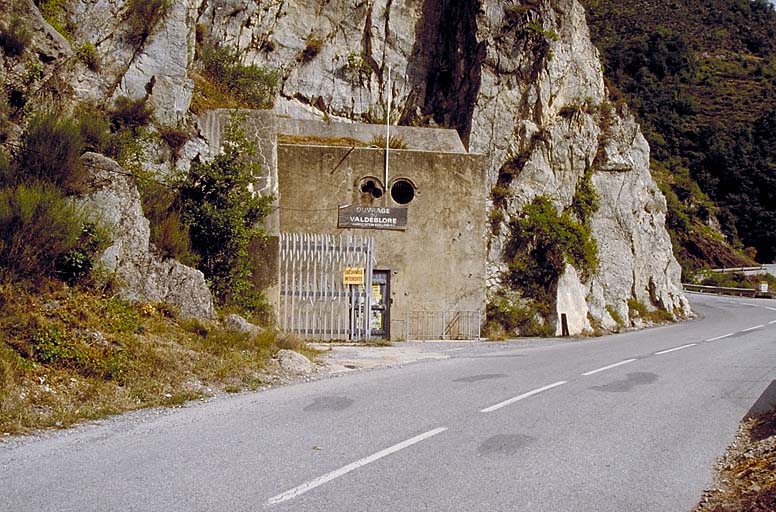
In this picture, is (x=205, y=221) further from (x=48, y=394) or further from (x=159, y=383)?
(x=48, y=394)

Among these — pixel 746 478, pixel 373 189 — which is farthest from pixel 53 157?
pixel 746 478

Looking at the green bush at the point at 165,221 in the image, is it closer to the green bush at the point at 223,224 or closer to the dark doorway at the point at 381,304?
the green bush at the point at 223,224

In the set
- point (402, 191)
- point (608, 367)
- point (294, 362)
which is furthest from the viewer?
point (402, 191)

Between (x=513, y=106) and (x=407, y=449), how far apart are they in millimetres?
23464

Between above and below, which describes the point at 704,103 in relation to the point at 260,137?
above

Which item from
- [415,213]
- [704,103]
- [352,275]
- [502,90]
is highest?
[704,103]

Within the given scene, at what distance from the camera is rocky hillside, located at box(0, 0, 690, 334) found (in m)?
25.3

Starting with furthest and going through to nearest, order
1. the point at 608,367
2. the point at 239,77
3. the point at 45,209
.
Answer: the point at 239,77 < the point at 608,367 < the point at 45,209

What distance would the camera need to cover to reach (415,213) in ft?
68.9

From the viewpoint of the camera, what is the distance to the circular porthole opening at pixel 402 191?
21031 mm

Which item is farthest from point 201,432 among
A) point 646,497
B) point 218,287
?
point 218,287

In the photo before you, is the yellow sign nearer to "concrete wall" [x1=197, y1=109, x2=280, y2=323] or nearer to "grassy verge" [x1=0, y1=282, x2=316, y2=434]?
"concrete wall" [x1=197, y1=109, x2=280, y2=323]

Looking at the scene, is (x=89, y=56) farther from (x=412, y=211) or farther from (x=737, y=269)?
A: (x=737, y=269)

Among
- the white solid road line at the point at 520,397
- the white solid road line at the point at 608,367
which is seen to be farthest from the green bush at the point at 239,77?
the white solid road line at the point at 520,397
